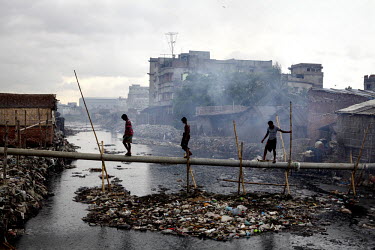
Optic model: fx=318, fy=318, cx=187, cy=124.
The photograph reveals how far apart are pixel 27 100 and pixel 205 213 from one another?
14.5 m

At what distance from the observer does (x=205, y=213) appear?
35.2 ft

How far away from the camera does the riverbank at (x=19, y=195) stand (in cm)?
895

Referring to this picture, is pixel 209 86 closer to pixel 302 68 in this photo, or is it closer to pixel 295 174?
pixel 302 68

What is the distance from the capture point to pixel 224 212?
10789 mm

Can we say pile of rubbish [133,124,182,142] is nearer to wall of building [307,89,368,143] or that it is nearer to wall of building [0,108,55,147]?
wall of building [307,89,368,143]

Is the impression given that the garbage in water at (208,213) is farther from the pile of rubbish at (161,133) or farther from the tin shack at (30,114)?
the pile of rubbish at (161,133)

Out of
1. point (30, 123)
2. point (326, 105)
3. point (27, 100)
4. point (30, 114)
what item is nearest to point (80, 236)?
point (30, 123)

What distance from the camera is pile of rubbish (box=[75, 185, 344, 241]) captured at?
9.60 m

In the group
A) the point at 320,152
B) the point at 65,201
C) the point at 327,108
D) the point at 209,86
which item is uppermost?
the point at 209,86

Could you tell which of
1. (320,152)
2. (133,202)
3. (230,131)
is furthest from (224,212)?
(230,131)

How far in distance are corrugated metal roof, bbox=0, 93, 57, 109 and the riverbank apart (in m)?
4.40

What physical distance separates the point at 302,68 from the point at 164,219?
47759mm

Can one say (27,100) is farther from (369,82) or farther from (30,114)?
(369,82)

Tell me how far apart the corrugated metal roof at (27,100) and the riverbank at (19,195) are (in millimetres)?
4401
